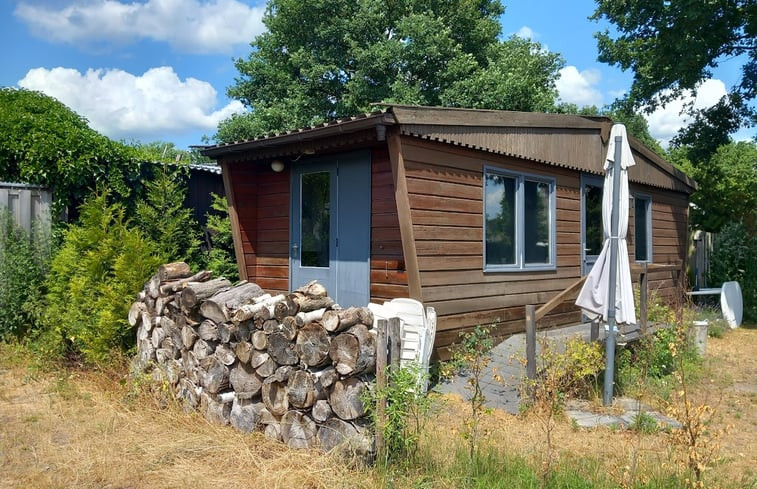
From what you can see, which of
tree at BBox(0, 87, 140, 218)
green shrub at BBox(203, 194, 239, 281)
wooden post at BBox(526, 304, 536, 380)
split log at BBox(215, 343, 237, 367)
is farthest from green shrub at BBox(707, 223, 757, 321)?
tree at BBox(0, 87, 140, 218)

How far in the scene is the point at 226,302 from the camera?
4590 millimetres

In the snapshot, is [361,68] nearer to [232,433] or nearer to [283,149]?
[283,149]

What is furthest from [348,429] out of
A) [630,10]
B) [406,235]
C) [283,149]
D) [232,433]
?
[630,10]

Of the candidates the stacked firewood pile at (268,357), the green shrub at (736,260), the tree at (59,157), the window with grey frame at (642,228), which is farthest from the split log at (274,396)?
the green shrub at (736,260)

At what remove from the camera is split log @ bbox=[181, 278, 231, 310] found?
4719 mm

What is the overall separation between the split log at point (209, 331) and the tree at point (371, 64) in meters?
12.8

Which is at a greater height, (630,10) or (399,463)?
(630,10)

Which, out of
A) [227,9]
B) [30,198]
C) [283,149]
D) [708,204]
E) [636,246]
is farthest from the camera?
[708,204]

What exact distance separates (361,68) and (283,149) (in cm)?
1172

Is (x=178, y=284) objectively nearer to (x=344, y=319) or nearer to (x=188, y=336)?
(x=188, y=336)

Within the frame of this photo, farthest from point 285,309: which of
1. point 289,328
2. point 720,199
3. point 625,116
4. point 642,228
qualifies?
point 720,199

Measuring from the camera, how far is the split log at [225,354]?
445 centimetres

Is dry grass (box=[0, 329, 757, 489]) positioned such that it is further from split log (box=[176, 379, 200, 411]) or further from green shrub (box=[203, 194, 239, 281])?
green shrub (box=[203, 194, 239, 281])

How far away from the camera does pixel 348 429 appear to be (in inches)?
146
